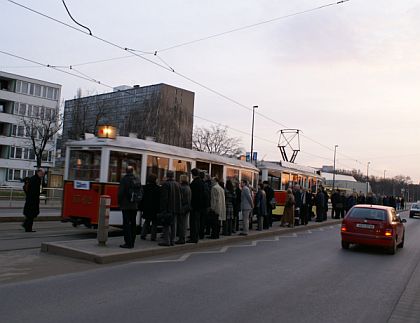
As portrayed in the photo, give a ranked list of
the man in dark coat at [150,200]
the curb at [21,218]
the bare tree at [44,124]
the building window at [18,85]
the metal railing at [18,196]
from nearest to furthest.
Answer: the man in dark coat at [150,200] < the curb at [21,218] < the metal railing at [18,196] < the bare tree at [44,124] < the building window at [18,85]

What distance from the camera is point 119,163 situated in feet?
42.7

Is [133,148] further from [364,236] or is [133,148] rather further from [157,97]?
[157,97]

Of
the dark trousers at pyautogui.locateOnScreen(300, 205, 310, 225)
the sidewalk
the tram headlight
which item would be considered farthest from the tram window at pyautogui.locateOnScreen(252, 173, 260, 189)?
the sidewalk

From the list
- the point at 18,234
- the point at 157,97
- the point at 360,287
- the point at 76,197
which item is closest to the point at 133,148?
the point at 76,197

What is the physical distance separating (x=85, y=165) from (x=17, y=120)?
52.2 metres

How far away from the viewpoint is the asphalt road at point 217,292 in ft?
19.2

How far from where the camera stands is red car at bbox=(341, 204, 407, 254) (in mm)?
12570

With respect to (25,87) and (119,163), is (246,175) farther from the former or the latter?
(25,87)

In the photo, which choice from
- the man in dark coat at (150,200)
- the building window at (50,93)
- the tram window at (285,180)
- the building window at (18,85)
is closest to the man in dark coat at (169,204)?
the man in dark coat at (150,200)

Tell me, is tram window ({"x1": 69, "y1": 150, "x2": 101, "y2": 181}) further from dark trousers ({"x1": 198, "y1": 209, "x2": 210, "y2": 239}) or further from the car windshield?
the car windshield

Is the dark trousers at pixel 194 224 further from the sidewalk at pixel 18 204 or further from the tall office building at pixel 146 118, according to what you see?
the tall office building at pixel 146 118

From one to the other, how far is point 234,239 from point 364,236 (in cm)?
371

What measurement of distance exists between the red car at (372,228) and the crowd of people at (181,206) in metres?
3.15

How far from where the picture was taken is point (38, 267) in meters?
8.42
